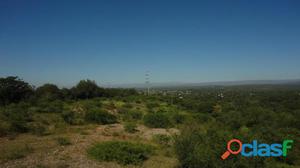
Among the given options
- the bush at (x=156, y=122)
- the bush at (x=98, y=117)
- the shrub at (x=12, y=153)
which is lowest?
the bush at (x=156, y=122)

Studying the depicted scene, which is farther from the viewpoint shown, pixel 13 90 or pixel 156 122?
pixel 13 90

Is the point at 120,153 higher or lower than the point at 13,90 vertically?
lower

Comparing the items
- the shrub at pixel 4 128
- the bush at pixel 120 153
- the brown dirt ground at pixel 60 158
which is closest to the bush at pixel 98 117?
the shrub at pixel 4 128

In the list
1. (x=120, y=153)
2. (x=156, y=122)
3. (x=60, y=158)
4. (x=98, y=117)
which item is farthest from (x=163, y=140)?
(x=98, y=117)

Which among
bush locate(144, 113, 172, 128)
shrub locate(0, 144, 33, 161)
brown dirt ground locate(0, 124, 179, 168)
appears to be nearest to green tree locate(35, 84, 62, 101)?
bush locate(144, 113, 172, 128)

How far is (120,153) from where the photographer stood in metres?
6.61

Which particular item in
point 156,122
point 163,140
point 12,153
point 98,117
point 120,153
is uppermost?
point 12,153

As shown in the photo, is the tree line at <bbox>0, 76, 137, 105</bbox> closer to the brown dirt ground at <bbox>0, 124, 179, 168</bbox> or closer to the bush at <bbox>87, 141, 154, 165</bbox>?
the brown dirt ground at <bbox>0, 124, 179, 168</bbox>

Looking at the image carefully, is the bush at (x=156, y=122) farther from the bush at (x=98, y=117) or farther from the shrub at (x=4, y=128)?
the shrub at (x=4, y=128)

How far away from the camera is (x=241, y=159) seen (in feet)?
14.6

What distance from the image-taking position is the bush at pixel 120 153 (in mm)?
6441

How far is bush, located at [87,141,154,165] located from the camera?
644 centimetres

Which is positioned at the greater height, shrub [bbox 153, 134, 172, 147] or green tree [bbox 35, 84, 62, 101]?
green tree [bbox 35, 84, 62, 101]

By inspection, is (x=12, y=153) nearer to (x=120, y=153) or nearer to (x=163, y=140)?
(x=120, y=153)
